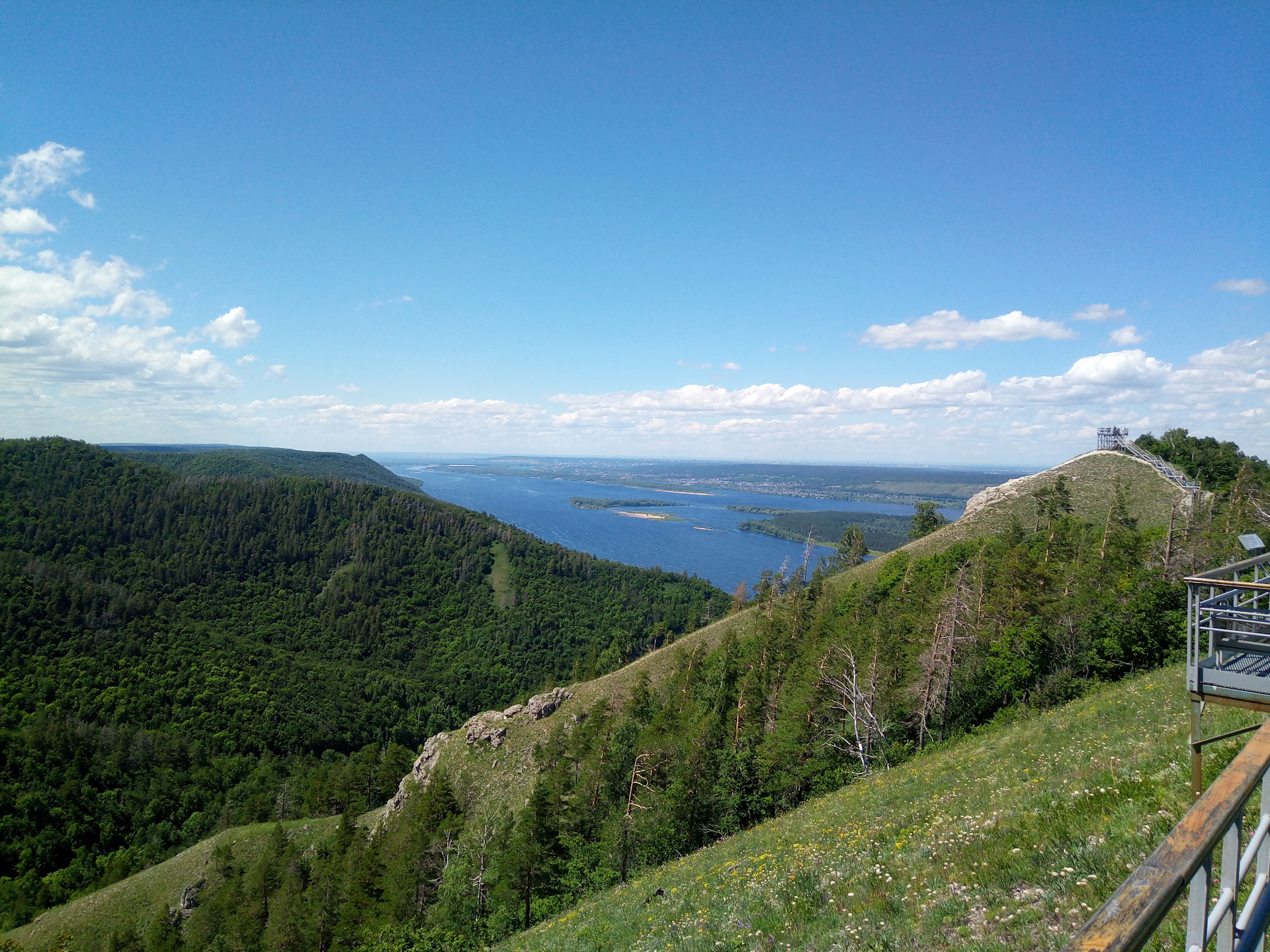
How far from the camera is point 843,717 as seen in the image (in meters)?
33.7

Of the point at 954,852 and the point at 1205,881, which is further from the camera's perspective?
the point at 954,852

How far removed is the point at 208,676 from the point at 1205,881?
174067 mm

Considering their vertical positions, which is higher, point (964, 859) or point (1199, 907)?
point (1199, 907)

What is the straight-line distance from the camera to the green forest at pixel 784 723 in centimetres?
2902

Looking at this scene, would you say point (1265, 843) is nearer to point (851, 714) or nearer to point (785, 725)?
point (785, 725)

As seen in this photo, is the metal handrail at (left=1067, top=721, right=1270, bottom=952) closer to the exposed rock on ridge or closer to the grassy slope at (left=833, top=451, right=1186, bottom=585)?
the grassy slope at (left=833, top=451, right=1186, bottom=585)

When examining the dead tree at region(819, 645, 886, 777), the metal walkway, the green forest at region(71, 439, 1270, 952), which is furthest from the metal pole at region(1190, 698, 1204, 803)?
the dead tree at region(819, 645, 886, 777)

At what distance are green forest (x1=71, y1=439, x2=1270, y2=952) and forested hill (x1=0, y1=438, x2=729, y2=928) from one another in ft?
115

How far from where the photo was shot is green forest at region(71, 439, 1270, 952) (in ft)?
Answer: 95.2

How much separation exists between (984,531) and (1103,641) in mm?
38357

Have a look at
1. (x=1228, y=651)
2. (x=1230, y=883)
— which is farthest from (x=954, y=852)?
(x=1230, y=883)

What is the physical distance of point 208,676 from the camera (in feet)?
444

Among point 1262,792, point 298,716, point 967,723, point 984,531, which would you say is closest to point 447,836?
point 967,723

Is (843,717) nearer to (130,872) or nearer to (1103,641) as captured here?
(1103,641)
